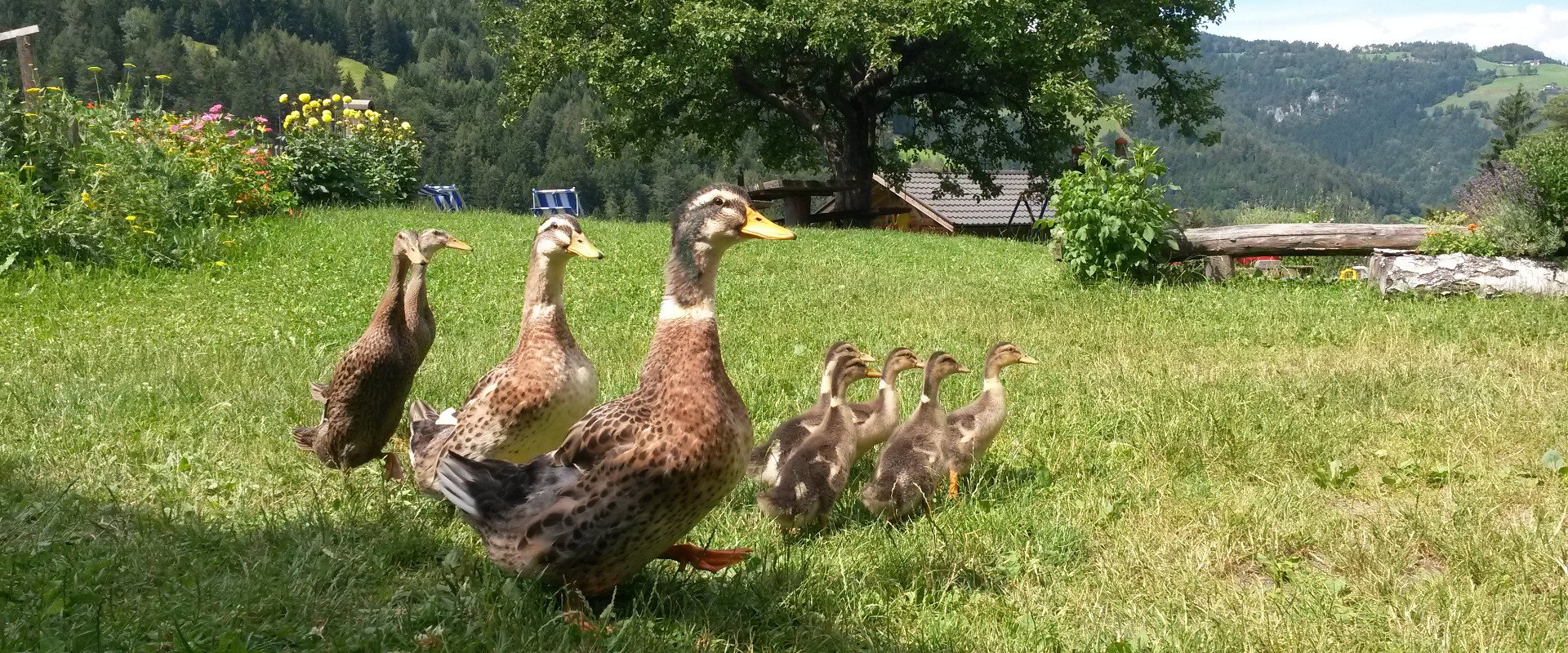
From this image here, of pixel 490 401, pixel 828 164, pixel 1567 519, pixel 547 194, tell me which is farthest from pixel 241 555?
pixel 547 194

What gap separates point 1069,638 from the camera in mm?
3549

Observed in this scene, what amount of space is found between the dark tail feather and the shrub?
590 inches

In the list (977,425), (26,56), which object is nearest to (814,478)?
(977,425)

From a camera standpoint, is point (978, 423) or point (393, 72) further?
point (393, 72)

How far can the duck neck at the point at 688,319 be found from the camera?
3.43m

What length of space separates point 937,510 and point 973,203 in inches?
1526

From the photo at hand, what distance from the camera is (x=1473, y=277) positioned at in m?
10.8

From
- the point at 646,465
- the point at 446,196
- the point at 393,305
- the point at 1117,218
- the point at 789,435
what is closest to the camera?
the point at 646,465

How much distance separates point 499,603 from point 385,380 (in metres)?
1.87

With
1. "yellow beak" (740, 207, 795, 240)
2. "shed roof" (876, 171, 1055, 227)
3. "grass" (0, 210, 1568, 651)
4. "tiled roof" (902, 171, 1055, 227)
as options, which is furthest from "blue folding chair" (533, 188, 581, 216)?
"yellow beak" (740, 207, 795, 240)

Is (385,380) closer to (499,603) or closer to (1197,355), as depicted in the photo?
(499,603)

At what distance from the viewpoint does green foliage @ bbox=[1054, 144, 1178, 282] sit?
1161 centimetres

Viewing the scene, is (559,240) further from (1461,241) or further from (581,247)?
(1461,241)

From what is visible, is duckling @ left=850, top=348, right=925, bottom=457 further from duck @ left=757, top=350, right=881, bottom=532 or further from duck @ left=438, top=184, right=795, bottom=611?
duck @ left=438, top=184, right=795, bottom=611
